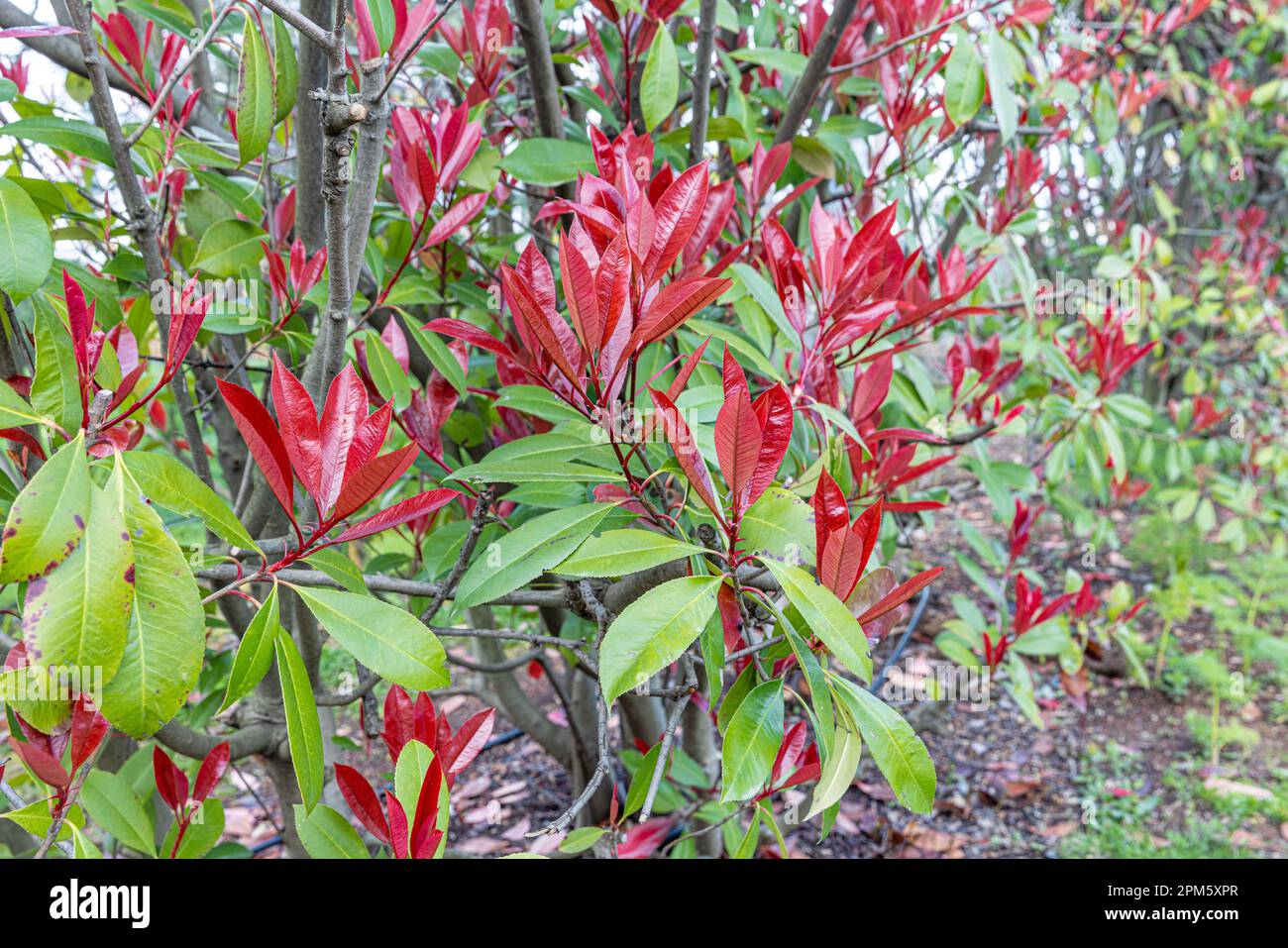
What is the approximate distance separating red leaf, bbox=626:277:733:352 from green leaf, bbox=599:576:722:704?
8.3 inches

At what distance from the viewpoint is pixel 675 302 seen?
0.70m

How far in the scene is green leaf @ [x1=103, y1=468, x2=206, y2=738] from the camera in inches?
22.4

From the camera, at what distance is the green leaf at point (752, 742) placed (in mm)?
657

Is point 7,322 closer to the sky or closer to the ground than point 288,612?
closer to the sky

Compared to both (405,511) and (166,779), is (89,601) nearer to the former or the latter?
(405,511)

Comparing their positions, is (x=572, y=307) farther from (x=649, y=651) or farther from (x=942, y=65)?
(x=942, y=65)

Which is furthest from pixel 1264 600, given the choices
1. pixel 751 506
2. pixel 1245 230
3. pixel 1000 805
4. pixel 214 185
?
pixel 214 185

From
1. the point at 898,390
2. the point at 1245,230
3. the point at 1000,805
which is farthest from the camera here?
the point at 1245,230

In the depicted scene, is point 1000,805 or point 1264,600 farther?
point 1264,600

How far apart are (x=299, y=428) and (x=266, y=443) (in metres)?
0.04

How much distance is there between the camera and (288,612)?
1183mm

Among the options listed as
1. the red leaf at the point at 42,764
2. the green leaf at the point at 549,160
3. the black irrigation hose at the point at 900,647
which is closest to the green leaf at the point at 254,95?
the green leaf at the point at 549,160

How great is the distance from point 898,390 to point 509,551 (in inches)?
30.5
